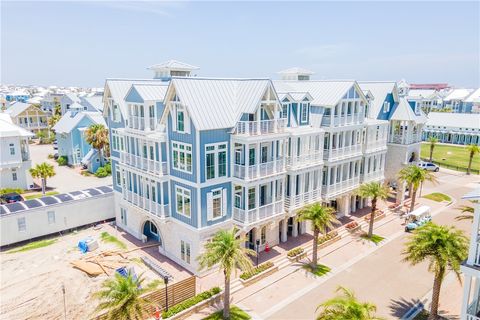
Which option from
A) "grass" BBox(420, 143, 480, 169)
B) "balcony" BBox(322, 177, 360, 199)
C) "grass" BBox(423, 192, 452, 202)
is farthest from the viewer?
"grass" BBox(420, 143, 480, 169)

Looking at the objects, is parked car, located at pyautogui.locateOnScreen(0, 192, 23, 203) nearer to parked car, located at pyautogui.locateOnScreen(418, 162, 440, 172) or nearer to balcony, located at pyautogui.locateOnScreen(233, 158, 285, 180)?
balcony, located at pyautogui.locateOnScreen(233, 158, 285, 180)

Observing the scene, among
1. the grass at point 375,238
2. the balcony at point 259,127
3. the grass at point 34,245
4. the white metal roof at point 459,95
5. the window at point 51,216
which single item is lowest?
the grass at point 34,245

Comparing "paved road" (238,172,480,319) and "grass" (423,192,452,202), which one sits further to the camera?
"grass" (423,192,452,202)

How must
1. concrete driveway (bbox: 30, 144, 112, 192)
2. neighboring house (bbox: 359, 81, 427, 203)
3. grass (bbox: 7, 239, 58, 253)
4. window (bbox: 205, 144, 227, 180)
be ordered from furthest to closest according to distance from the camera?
concrete driveway (bbox: 30, 144, 112, 192), neighboring house (bbox: 359, 81, 427, 203), grass (bbox: 7, 239, 58, 253), window (bbox: 205, 144, 227, 180)

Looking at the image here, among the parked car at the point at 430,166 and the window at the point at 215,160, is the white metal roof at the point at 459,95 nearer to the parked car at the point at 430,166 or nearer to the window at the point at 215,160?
the parked car at the point at 430,166

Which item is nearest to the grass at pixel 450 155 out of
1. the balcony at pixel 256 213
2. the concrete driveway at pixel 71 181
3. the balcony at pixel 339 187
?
the balcony at pixel 339 187

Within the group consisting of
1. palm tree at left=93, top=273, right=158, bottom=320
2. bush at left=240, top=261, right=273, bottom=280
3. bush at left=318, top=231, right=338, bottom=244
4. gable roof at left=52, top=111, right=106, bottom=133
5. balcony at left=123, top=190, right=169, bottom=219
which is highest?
gable roof at left=52, top=111, right=106, bottom=133

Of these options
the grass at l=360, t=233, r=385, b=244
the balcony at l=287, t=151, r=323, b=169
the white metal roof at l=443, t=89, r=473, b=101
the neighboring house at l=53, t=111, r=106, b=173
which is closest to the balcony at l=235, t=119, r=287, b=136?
the balcony at l=287, t=151, r=323, b=169
